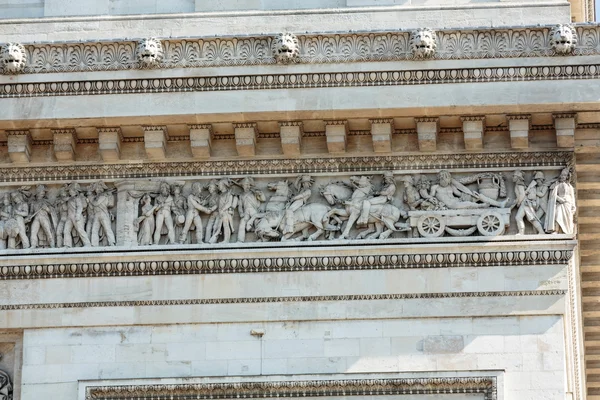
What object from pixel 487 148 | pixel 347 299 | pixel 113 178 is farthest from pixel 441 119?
pixel 113 178

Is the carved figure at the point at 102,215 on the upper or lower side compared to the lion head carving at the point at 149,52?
lower

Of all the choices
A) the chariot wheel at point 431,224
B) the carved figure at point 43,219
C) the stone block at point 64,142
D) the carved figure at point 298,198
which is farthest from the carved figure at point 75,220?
the chariot wheel at point 431,224

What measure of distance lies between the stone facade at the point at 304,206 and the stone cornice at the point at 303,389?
2 cm

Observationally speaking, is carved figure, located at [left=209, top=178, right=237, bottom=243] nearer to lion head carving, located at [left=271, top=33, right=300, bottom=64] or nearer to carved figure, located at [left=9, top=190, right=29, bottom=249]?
lion head carving, located at [left=271, top=33, right=300, bottom=64]

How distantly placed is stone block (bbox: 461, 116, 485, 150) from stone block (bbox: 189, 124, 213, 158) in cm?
289

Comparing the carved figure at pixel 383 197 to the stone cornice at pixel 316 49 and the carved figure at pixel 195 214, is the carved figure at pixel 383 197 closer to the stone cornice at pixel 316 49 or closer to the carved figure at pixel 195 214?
the stone cornice at pixel 316 49

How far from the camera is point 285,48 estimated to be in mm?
22172

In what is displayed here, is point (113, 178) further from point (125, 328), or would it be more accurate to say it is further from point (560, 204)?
point (560, 204)

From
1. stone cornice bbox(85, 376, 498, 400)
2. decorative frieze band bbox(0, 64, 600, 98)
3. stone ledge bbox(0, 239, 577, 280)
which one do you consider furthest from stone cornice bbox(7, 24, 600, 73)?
stone cornice bbox(85, 376, 498, 400)

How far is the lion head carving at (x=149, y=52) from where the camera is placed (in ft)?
73.3

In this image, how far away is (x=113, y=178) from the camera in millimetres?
22578

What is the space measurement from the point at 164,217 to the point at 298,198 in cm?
153

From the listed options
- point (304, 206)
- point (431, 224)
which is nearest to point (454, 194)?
point (431, 224)

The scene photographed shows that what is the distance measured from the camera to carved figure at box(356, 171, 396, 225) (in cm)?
2202
